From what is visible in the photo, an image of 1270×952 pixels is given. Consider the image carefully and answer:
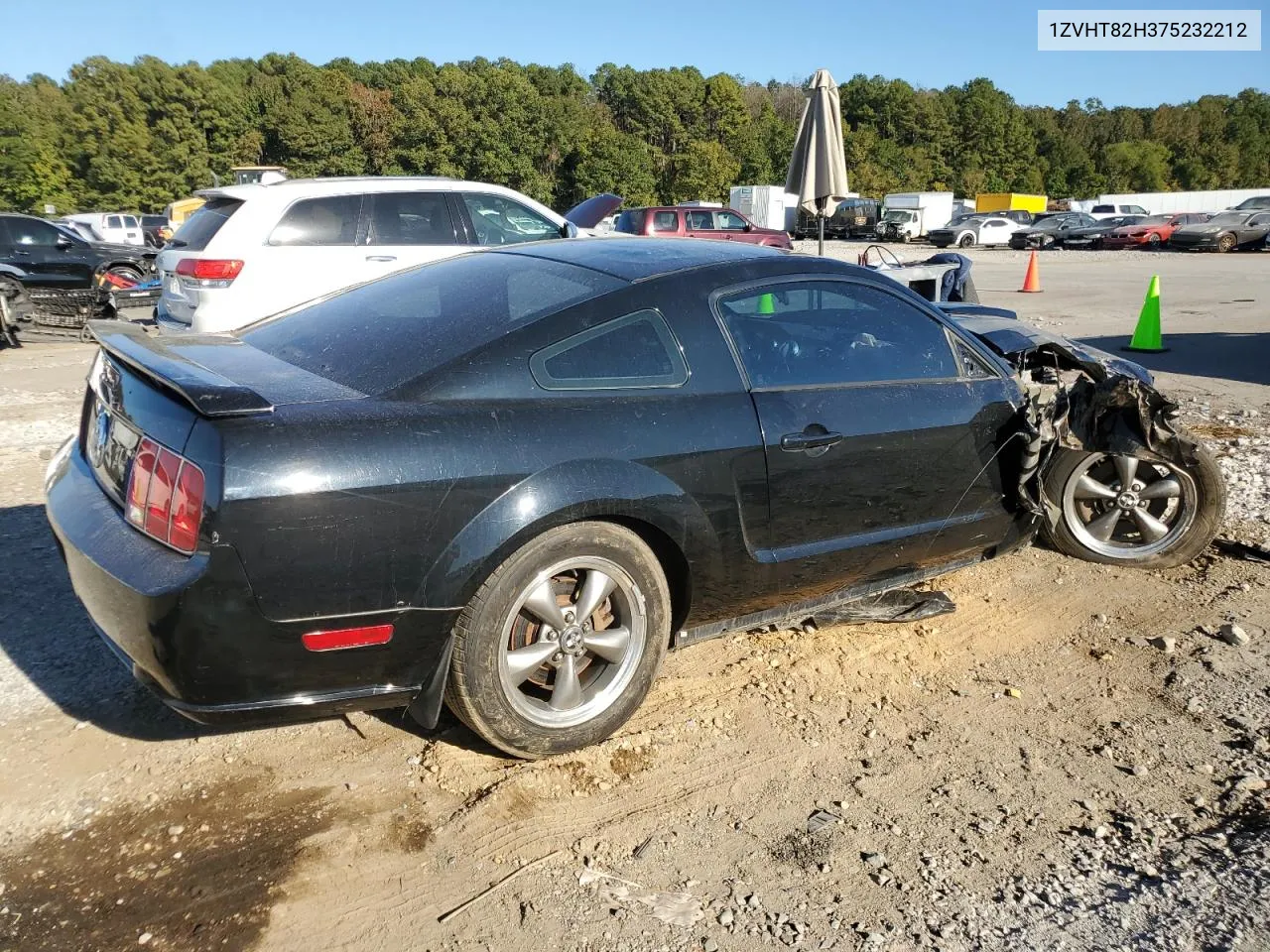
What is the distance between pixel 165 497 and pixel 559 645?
1173mm

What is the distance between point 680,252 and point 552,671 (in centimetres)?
161

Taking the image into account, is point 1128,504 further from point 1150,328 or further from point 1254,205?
point 1254,205

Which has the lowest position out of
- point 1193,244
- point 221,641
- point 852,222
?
point 221,641

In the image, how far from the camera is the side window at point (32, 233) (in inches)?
565

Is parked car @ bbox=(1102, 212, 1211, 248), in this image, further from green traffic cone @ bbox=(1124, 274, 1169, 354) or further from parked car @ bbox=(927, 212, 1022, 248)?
green traffic cone @ bbox=(1124, 274, 1169, 354)

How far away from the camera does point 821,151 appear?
39.1 feet

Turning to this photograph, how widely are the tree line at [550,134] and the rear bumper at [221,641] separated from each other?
5903 centimetres

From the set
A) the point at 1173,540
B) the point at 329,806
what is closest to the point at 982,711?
the point at 1173,540

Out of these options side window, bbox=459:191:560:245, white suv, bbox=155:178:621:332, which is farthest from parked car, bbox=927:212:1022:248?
white suv, bbox=155:178:621:332

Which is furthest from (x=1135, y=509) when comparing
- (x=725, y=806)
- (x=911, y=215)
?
(x=911, y=215)

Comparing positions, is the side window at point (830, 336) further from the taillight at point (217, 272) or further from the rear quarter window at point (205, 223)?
the rear quarter window at point (205, 223)

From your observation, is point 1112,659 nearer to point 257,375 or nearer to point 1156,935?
point 1156,935

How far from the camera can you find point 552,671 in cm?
308

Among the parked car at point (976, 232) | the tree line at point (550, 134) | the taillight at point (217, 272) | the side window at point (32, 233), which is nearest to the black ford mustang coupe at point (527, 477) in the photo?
the taillight at point (217, 272)
